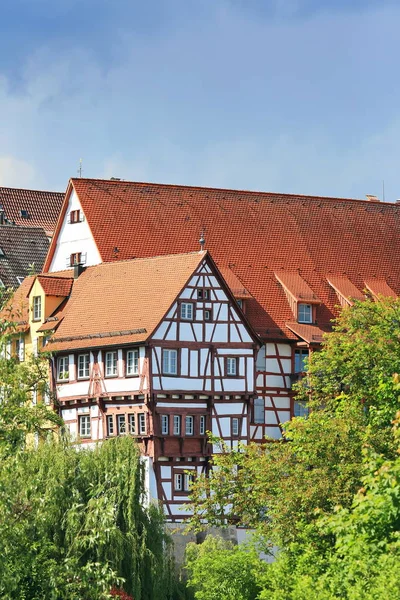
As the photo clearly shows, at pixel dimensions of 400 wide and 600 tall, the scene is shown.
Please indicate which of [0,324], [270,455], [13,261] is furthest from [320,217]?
[0,324]

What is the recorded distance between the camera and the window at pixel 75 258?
7988cm

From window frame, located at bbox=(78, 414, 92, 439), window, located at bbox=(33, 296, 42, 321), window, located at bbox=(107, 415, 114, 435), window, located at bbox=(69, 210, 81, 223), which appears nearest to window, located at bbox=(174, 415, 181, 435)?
window, located at bbox=(107, 415, 114, 435)

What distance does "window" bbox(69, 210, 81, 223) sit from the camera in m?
80.4

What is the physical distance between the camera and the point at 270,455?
6625cm

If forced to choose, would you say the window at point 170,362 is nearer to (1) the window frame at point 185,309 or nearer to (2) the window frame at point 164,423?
(1) the window frame at point 185,309

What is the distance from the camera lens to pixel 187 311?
237ft

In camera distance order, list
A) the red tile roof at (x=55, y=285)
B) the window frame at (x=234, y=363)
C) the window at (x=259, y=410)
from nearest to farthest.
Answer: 1. the window frame at (x=234, y=363)
2. the window at (x=259, y=410)
3. the red tile roof at (x=55, y=285)

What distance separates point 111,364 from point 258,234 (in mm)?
12577

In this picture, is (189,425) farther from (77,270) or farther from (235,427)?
(77,270)

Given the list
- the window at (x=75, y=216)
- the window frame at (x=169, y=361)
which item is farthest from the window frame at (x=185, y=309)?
the window at (x=75, y=216)

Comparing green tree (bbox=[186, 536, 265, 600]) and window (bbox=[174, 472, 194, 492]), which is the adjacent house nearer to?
window (bbox=[174, 472, 194, 492])

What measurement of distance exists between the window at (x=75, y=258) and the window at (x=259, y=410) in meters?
9.84

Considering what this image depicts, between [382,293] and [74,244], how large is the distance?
12880mm

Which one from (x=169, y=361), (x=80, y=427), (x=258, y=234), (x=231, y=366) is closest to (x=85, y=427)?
(x=80, y=427)
